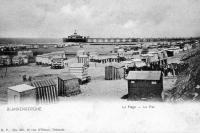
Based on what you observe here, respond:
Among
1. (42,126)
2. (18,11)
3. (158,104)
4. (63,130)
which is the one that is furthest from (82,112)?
(18,11)

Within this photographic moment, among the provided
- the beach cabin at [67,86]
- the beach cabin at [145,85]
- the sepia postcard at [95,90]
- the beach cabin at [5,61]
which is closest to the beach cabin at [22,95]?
the sepia postcard at [95,90]

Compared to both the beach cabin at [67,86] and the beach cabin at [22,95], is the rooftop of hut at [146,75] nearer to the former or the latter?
the beach cabin at [67,86]

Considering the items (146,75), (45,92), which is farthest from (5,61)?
(146,75)

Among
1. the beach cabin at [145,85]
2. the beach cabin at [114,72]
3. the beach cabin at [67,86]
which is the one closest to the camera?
the beach cabin at [145,85]

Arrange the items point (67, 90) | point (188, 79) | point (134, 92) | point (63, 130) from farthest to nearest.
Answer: point (67, 90) < point (134, 92) < point (188, 79) < point (63, 130)

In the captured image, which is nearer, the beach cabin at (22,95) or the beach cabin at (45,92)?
the beach cabin at (22,95)

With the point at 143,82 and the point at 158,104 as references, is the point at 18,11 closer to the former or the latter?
the point at 143,82

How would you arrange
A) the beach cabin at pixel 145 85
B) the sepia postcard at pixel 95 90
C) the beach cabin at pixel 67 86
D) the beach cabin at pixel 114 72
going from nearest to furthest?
the sepia postcard at pixel 95 90 < the beach cabin at pixel 145 85 < the beach cabin at pixel 67 86 < the beach cabin at pixel 114 72

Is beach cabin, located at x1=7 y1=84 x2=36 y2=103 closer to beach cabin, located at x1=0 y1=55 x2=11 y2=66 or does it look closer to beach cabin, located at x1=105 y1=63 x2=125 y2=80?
beach cabin, located at x1=105 y1=63 x2=125 y2=80
